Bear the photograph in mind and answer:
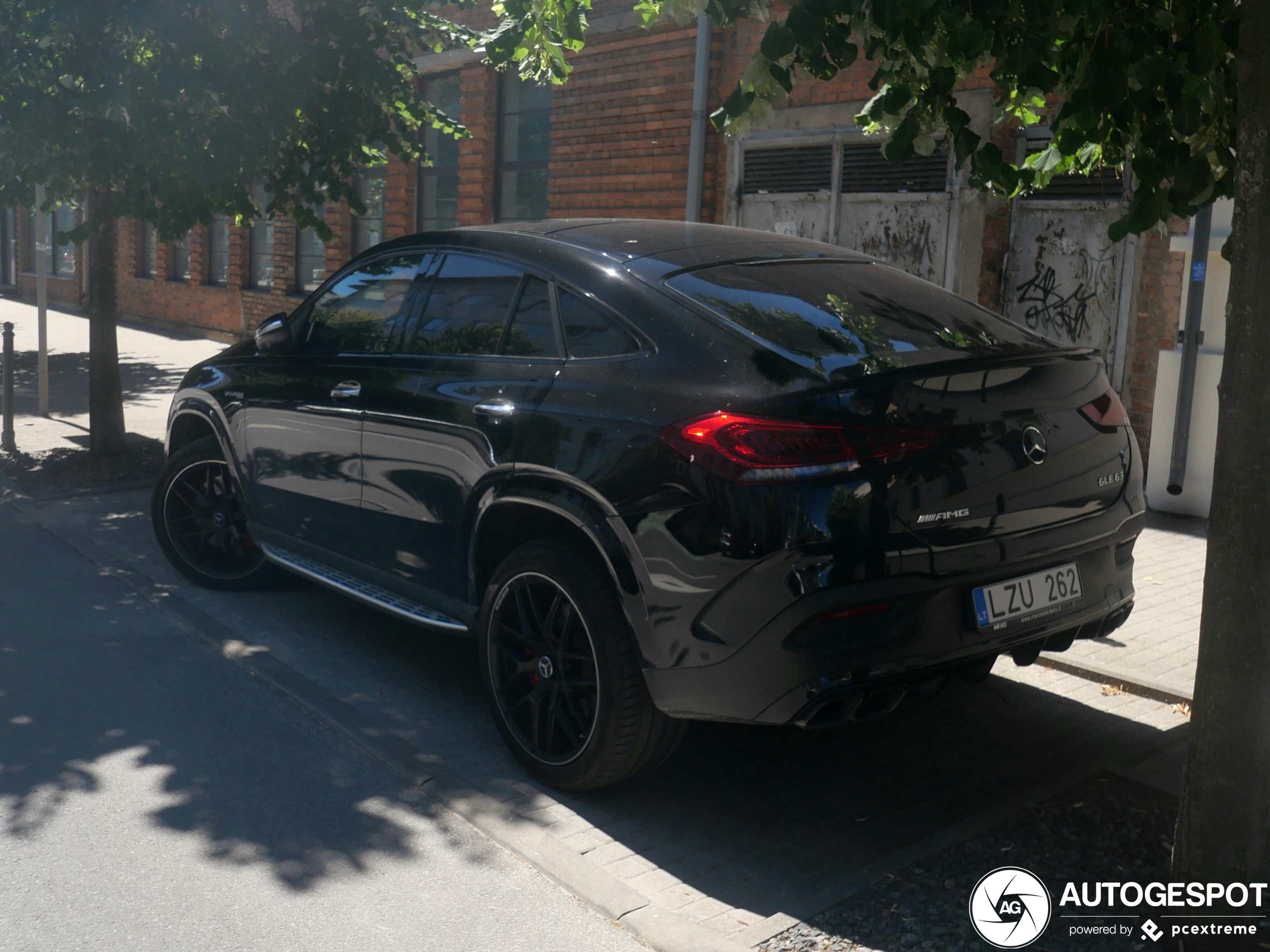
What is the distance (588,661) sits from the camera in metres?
3.96

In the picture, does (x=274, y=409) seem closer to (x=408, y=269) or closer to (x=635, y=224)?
(x=408, y=269)

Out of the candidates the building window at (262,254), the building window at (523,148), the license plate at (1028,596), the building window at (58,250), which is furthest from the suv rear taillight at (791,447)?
the building window at (58,250)

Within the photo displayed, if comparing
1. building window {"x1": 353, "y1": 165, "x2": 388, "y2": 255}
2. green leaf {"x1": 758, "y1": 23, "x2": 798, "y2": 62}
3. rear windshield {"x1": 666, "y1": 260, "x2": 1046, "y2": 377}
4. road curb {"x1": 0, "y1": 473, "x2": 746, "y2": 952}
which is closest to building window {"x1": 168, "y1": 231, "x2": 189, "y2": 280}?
building window {"x1": 353, "y1": 165, "x2": 388, "y2": 255}

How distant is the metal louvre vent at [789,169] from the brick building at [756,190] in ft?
0.05

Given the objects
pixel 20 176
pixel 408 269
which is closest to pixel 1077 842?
pixel 408 269

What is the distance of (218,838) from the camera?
374 cm

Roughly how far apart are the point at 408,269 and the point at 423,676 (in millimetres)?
1661

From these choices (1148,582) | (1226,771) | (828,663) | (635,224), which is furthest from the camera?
(1148,582)

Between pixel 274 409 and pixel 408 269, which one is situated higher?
pixel 408 269

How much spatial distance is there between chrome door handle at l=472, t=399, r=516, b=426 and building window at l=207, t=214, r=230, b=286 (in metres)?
19.2

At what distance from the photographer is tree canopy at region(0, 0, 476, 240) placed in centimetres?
823

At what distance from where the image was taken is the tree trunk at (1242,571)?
114 inches

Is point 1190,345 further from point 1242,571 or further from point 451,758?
point 451,758

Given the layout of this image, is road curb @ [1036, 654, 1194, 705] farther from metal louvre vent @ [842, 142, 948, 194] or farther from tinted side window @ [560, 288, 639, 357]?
metal louvre vent @ [842, 142, 948, 194]
